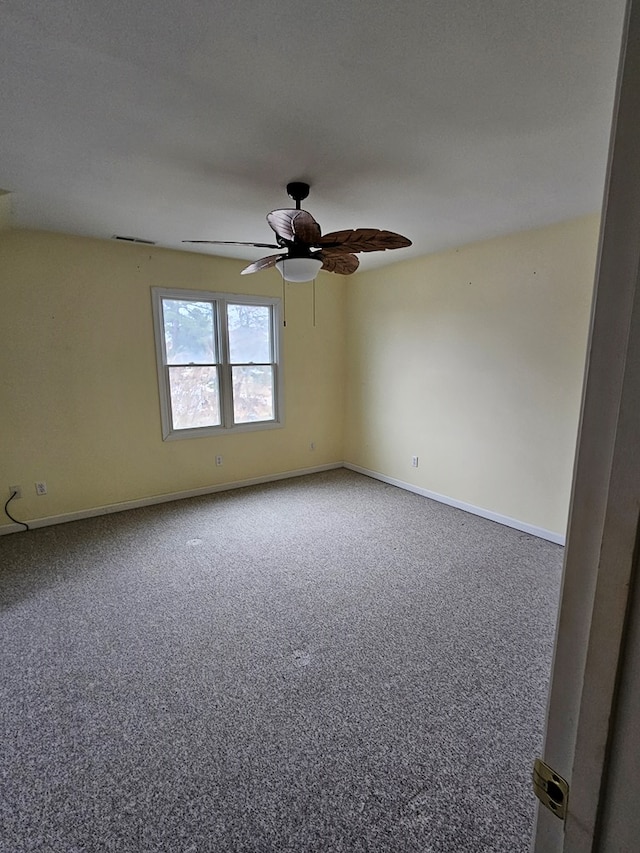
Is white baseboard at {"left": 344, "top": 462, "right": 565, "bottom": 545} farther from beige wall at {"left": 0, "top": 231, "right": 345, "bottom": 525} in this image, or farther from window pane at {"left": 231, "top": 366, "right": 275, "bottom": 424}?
beige wall at {"left": 0, "top": 231, "right": 345, "bottom": 525}

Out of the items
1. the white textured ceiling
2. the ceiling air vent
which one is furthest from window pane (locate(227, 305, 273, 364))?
the white textured ceiling

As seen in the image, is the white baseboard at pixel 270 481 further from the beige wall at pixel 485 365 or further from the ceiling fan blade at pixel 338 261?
the ceiling fan blade at pixel 338 261

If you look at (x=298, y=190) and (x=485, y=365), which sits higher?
(x=298, y=190)

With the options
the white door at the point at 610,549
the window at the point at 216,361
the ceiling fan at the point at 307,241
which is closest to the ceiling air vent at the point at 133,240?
the window at the point at 216,361

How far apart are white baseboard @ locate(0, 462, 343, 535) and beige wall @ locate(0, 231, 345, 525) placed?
52 millimetres

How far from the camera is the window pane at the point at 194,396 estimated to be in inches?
168

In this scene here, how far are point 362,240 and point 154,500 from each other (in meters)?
3.28

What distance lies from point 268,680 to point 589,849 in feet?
5.66

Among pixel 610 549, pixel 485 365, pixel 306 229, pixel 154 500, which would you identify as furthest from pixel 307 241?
pixel 154 500

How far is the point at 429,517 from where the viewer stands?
3.88 meters

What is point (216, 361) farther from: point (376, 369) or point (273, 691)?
point (273, 691)

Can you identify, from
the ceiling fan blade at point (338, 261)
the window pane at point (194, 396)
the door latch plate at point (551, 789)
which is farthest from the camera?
the window pane at point (194, 396)

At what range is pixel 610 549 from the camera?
446 millimetres

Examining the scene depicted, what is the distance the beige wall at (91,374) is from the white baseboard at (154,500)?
0.17 feet
